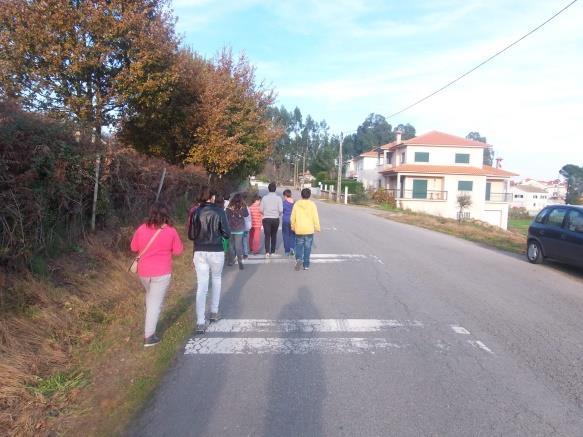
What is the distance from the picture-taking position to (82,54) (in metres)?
10.3

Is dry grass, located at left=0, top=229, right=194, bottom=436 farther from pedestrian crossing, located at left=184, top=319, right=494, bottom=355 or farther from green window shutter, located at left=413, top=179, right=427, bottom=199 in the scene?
green window shutter, located at left=413, top=179, right=427, bottom=199

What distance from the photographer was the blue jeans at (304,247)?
380 inches

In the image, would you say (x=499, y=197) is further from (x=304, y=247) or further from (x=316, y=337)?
(x=316, y=337)

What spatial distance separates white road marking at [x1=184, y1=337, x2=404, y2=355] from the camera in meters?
5.09

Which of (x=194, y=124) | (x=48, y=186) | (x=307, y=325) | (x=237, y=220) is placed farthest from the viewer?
(x=194, y=124)

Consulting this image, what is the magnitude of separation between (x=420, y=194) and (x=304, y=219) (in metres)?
37.0

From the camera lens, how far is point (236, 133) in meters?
18.5

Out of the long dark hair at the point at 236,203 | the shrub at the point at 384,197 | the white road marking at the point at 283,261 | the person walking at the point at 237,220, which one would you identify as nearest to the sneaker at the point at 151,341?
the person walking at the point at 237,220

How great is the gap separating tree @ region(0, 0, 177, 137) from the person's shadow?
22.7 feet

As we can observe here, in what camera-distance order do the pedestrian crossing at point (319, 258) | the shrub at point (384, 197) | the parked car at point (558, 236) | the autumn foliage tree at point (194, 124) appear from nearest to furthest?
the parked car at point (558, 236)
the pedestrian crossing at point (319, 258)
the autumn foliage tree at point (194, 124)
the shrub at point (384, 197)

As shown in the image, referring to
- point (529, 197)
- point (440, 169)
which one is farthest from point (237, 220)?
point (529, 197)

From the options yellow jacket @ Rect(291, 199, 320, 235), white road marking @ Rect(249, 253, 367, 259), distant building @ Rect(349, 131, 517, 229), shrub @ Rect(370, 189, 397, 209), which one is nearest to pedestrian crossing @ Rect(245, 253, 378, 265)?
white road marking @ Rect(249, 253, 367, 259)

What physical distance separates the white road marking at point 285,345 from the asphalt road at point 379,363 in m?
0.02

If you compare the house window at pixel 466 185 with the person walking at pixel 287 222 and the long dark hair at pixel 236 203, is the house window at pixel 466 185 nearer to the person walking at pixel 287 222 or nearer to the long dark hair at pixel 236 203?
the person walking at pixel 287 222
